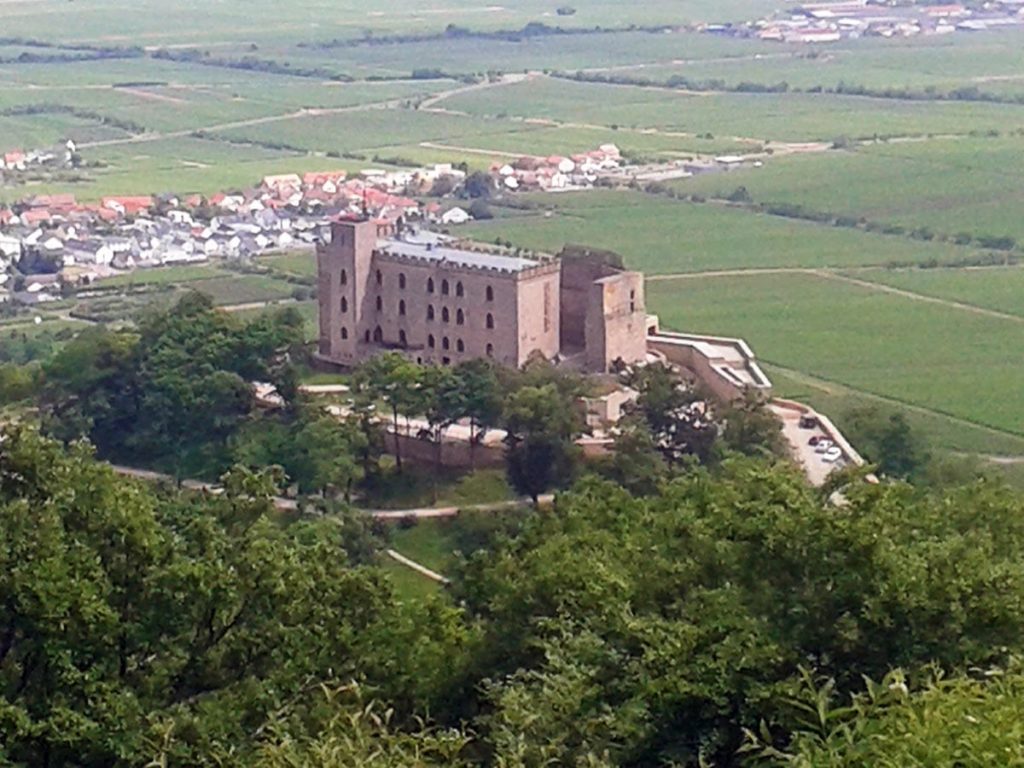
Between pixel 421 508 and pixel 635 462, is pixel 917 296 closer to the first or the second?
pixel 635 462

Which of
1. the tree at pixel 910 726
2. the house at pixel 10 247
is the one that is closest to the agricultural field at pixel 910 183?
the house at pixel 10 247

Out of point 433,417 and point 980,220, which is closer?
point 433,417

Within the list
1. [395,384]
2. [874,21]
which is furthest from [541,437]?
[874,21]

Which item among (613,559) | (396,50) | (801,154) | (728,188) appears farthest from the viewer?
(396,50)

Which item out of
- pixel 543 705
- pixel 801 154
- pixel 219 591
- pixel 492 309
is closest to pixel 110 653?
pixel 219 591

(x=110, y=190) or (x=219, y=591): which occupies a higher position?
(x=219, y=591)

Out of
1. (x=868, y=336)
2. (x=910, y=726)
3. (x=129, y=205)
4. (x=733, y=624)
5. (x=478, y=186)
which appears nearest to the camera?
(x=910, y=726)

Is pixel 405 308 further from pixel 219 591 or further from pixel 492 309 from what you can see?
pixel 219 591
